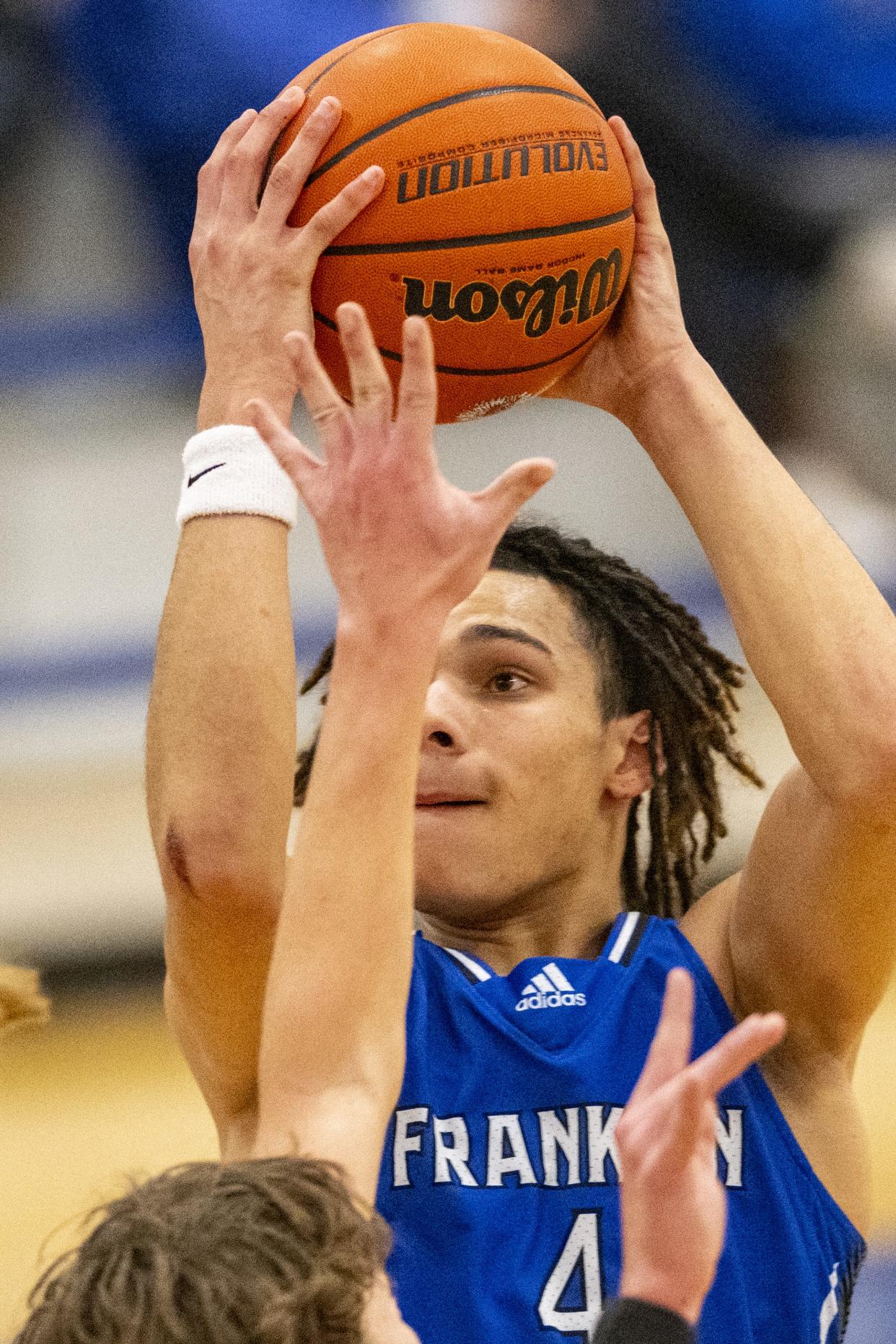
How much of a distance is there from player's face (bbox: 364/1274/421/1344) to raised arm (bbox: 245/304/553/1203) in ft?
0.30

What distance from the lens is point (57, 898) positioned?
429 cm

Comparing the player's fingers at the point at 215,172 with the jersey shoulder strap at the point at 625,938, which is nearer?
the player's fingers at the point at 215,172

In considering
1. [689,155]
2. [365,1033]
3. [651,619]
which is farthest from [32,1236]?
[689,155]

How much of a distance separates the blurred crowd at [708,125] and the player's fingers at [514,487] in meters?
3.36

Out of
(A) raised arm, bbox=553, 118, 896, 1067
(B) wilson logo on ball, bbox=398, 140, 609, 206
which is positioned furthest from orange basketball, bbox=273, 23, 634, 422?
(A) raised arm, bbox=553, 118, 896, 1067

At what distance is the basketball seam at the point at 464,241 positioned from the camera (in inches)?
72.4

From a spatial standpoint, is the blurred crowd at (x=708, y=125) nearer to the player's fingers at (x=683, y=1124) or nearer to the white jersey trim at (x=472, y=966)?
the white jersey trim at (x=472, y=966)

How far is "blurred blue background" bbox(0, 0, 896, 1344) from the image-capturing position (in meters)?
4.52

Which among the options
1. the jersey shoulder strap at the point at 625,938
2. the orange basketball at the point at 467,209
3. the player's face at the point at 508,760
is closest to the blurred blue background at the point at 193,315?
the player's face at the point at 508,760

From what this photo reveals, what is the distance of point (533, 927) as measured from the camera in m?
2.22

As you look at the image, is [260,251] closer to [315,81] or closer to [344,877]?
[315,81]

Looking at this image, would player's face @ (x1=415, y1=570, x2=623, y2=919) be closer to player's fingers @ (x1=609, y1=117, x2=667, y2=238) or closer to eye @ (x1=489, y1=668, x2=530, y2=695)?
eye @ (x1=489, y1=668, x2=530, y2=695)

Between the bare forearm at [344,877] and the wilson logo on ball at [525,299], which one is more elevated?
the wilson logo on ball at [525,299]

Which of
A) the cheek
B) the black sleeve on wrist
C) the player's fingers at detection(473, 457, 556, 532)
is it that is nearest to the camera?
the black sleeve on wrist
